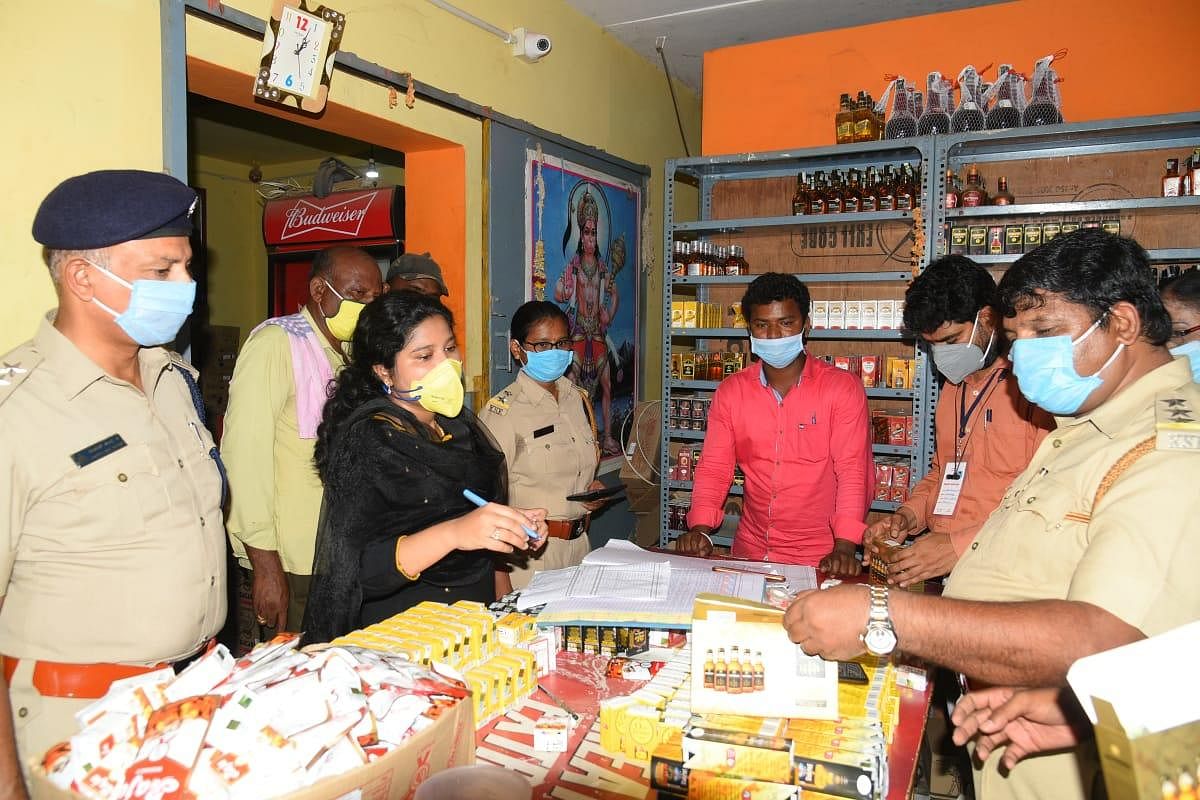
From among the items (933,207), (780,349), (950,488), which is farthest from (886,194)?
(950,488)

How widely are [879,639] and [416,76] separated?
11.7ft

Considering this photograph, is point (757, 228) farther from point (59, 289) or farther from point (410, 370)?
point (59, 289)

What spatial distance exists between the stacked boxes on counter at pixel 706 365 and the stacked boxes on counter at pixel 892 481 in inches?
40.5

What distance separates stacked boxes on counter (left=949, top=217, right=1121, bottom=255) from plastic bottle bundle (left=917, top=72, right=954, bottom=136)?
608 mm

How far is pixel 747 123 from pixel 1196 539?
459cm

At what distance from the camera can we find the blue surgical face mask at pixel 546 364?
3414 millimetres

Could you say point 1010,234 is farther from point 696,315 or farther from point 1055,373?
point 1055,373

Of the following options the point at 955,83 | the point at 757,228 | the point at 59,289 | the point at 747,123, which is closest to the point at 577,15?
the point at 747,123

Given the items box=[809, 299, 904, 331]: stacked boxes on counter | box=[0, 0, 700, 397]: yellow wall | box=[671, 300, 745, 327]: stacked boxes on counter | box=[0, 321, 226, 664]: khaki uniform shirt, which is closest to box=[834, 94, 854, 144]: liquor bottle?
box=[809, 299, 904, 331]: stacked boxes on counter

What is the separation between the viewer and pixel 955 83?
4.65 metres

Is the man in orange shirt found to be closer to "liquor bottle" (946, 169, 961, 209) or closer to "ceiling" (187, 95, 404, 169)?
"liquor bottle" (946, 169, 961, 209)

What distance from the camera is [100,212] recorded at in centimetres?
163

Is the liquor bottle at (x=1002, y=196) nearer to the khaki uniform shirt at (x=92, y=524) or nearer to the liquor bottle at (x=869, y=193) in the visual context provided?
the liquor bottle at (x=869, y=193)

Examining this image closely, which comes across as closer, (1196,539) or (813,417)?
(1196,539)
